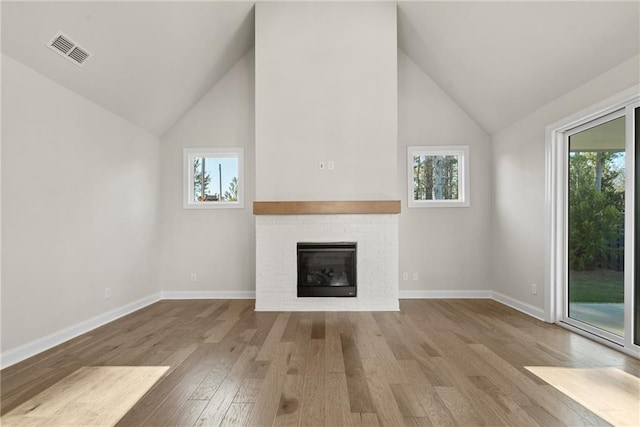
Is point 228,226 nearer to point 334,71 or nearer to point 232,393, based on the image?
point 334,71

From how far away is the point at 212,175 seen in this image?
5.03m

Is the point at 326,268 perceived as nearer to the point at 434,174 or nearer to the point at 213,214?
the point at 213,214

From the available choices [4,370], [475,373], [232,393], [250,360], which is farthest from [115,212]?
[475,373]

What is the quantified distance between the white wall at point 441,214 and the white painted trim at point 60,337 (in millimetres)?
3616

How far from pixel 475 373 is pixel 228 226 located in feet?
12.1

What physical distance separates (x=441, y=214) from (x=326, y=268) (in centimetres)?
194

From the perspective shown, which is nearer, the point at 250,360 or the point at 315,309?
the point at 250,360

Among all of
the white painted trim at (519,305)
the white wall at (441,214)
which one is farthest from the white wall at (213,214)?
the white painted trim at (519,305)

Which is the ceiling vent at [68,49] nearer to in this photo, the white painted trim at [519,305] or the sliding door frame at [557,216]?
the sliding door frame at [557,216]

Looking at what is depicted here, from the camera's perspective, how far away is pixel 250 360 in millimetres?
2543

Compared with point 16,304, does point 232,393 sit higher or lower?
lower

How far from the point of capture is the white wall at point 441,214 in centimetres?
484

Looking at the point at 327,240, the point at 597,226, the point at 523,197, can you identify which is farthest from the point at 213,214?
the point at 597,226

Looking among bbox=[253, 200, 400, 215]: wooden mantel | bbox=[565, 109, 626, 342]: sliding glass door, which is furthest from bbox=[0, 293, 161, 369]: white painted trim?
bbox=[565, 109, 626, 342]: sliding glass door
